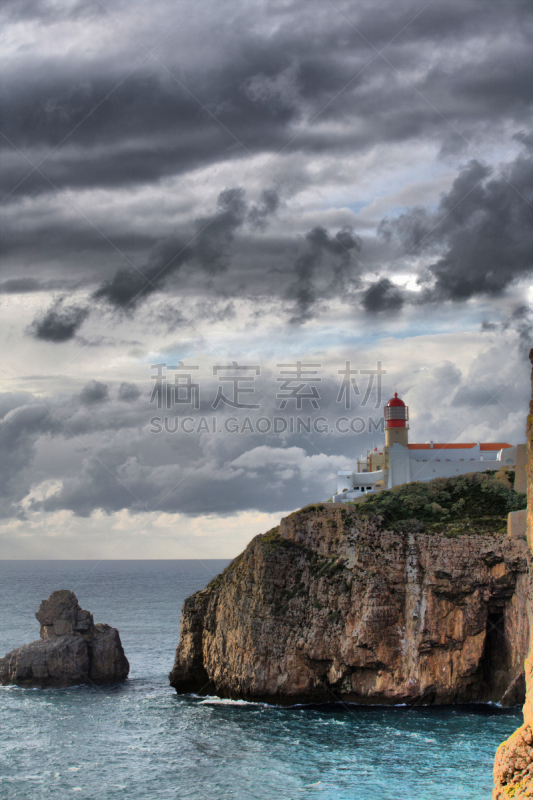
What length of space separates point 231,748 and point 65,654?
75.9 feet

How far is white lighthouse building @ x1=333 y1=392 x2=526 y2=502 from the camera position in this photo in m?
75.4

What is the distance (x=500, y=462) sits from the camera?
74.3m

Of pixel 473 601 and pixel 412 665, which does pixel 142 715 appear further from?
pixel 473 601

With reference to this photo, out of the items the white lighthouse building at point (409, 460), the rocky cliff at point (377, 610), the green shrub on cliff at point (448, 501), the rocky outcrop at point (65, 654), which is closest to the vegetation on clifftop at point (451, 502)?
the green shrub on cliff at point (448, 501)

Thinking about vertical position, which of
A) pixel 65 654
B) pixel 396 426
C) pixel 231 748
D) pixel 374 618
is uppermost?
pixel 396 426

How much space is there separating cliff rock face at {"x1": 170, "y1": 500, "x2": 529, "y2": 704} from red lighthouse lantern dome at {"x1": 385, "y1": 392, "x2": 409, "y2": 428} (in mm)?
22427

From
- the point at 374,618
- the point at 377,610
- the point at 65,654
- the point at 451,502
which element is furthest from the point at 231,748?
the point at 451,502

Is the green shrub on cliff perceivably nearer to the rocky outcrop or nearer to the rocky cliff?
the rocky cliff

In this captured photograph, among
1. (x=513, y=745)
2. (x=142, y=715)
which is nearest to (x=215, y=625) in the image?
(x=142, y=715)

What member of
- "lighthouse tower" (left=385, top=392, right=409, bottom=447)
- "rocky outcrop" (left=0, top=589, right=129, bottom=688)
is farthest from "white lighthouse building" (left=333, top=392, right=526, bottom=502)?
"rocky outcrop" (left=0, top=589, right=129, bottom=688)

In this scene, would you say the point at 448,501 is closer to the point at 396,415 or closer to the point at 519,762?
the point at 396,415

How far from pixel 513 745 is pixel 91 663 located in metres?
57.1

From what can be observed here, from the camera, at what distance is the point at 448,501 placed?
60.8 metres

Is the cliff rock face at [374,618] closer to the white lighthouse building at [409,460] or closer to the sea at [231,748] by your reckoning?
the sea at [231,748]
